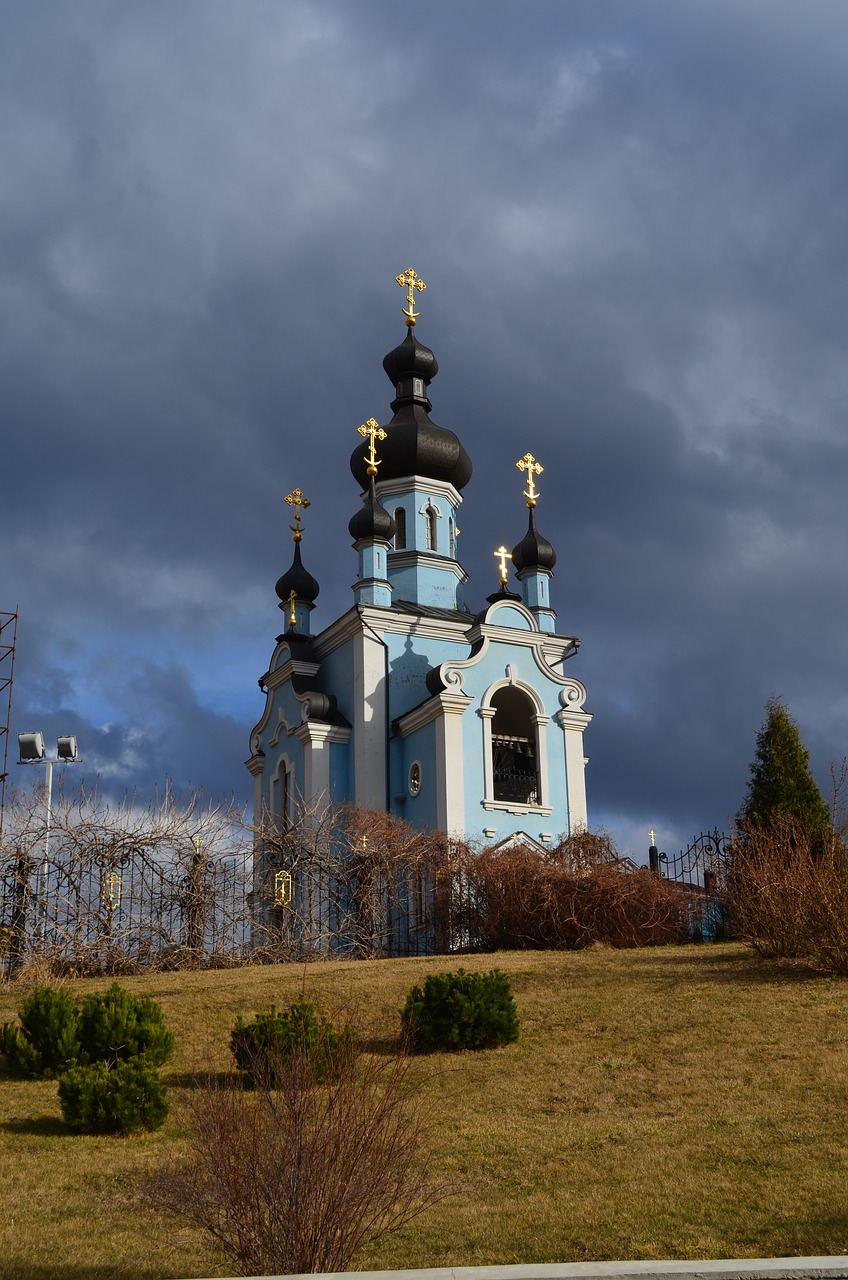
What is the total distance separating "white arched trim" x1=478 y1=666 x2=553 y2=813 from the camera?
25.5 metres

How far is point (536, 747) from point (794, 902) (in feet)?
39.4

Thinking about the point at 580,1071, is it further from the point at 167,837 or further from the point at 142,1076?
the point at 167,837

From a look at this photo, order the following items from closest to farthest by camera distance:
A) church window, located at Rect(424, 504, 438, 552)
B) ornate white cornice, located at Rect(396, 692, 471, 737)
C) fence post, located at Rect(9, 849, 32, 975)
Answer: fence post, located at Rect(9, 849, 32, 975) < ornate white cornice, located at Rect(396, 692, 471, 737) < church window, located at Rect(424, 504, 438, 552)

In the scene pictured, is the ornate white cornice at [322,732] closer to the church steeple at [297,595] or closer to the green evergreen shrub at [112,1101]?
the church steeple at [297,595]

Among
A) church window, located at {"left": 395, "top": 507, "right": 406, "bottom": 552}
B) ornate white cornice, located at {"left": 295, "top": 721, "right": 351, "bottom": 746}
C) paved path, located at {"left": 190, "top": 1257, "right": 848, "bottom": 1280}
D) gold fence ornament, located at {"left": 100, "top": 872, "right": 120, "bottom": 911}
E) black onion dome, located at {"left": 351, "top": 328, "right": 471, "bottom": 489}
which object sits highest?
black onion dome, located at {"left": 351, "top": 328, "right": 471, "bottom": 489}

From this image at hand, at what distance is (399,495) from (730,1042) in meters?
20.6

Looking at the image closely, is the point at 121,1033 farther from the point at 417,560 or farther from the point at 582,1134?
the point at 417,560

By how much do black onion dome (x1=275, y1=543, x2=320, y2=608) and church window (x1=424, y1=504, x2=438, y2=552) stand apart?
2.74 metres

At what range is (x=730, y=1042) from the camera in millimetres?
11953

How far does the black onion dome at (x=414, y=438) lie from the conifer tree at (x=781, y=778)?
11402 millimetres

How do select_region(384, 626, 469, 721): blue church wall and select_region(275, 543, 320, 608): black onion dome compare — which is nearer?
select_region(384, 626, 469, 721): blue church wall

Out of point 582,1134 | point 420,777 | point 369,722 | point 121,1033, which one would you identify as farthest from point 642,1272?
point 369,722

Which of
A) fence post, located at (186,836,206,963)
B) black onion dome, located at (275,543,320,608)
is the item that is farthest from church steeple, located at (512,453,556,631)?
fence post, located at (186,836,206,963)

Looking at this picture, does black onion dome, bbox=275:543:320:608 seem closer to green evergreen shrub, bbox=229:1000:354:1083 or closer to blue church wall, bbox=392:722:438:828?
blue church wall, bbox=392:722:438:828
